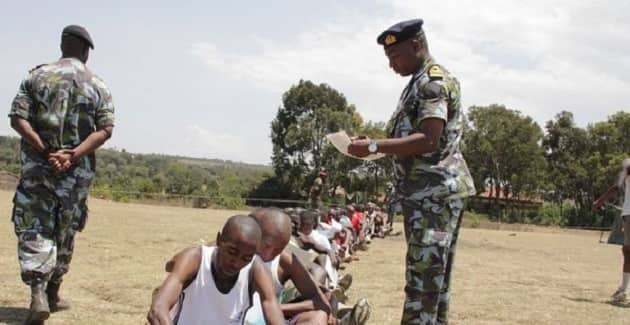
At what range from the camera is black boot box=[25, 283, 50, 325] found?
166 inches

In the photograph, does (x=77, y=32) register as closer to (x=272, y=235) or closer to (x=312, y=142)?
(x=272, y=235)

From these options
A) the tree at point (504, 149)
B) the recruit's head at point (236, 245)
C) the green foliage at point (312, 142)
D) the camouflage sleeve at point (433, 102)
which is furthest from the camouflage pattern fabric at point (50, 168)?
the tree at point (504, 149)

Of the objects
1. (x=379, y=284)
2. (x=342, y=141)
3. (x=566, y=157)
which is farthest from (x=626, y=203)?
(x=566, y=157)

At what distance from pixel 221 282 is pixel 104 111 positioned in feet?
7.69

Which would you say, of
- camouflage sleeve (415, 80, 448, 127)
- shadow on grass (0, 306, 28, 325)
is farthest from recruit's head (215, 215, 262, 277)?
shadow on grass (0, 306, 28, 325)

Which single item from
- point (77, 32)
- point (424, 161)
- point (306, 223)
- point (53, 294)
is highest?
point (77, 32)

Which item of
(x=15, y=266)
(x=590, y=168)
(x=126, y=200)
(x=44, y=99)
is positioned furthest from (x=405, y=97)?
(x=590, y=168)

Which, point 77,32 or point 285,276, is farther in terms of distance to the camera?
point 77,32

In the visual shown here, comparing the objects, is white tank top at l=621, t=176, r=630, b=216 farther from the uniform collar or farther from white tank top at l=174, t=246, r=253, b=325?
white tank top at l=174, t=246, r=253, b=325

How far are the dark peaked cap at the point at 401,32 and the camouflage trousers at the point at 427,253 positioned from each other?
832 millimetres

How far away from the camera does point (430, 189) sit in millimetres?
3533

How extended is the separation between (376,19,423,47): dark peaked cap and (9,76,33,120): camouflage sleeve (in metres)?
2.49

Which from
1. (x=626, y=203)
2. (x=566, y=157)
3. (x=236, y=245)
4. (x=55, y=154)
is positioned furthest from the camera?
(x=566, y=157)

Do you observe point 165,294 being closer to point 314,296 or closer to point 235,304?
point 235,304
